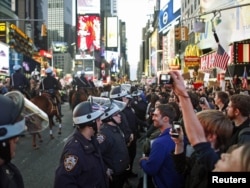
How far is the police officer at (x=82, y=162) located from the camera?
4258 millimetres

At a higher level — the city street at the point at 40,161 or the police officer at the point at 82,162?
the police officer at the point at 82,162

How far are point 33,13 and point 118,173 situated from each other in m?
117

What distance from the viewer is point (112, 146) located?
19.6 ft

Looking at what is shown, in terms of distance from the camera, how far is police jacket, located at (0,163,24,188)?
2967mm

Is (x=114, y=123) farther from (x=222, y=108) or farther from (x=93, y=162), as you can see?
(x=222, y=108)

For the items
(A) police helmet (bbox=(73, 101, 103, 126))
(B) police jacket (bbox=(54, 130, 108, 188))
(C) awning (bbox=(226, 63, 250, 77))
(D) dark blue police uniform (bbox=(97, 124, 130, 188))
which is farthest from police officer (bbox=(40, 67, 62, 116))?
(B) police jacket (bbox=(54, 130, 108, 188))

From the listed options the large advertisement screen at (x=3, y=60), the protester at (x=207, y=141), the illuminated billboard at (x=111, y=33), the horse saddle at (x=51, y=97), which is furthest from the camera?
the illuminated billboard at (x=111, y=33)

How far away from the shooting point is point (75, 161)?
14.0 ft

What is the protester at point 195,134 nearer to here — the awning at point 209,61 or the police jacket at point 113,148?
the police jacket at point 113,148

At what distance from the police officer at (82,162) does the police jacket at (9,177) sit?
108 centimetres

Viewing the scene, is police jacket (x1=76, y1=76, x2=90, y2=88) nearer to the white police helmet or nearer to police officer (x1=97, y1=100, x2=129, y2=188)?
police officer (x1=97, y1=100, x2=129, y2=188)

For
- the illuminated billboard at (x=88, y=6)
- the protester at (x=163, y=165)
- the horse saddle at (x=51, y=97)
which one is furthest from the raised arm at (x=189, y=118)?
the illuminated billboard at (x=88, y=6)

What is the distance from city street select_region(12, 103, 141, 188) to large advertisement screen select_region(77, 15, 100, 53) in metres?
102

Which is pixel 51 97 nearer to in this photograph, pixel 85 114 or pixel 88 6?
pixel 85 114
